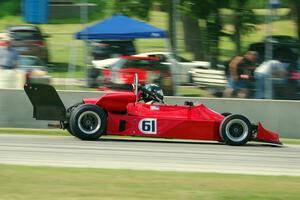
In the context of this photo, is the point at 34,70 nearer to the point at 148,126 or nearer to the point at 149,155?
the point at 148,126

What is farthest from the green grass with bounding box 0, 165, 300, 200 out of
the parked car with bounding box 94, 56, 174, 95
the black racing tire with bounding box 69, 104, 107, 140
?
the parked car with bounding box 94, 56, 174, 95

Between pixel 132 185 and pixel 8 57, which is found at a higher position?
pixel 8 57

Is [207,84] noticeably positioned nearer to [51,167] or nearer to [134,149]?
[134,149]

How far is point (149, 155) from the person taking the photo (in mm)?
11281

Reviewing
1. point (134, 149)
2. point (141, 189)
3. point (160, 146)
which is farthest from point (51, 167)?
point (160, 146)

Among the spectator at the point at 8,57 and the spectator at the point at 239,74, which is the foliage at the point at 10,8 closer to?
the spectator at the point at 8,57

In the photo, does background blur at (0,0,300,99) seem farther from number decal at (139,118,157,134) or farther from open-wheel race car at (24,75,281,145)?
number decal at (139,118,157,134)

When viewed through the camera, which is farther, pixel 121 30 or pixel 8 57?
pixel 121 30

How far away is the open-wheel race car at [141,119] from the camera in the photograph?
42.5 ft

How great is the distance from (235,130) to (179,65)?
3156 millimetres

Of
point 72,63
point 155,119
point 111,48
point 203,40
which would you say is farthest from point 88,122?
point 111,48

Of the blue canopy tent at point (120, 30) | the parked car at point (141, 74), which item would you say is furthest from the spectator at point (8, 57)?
the blue canopy tent at point (120, 30)

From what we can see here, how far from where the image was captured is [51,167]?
933 cm

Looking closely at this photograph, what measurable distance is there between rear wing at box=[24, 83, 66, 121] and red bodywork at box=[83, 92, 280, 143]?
59cm
